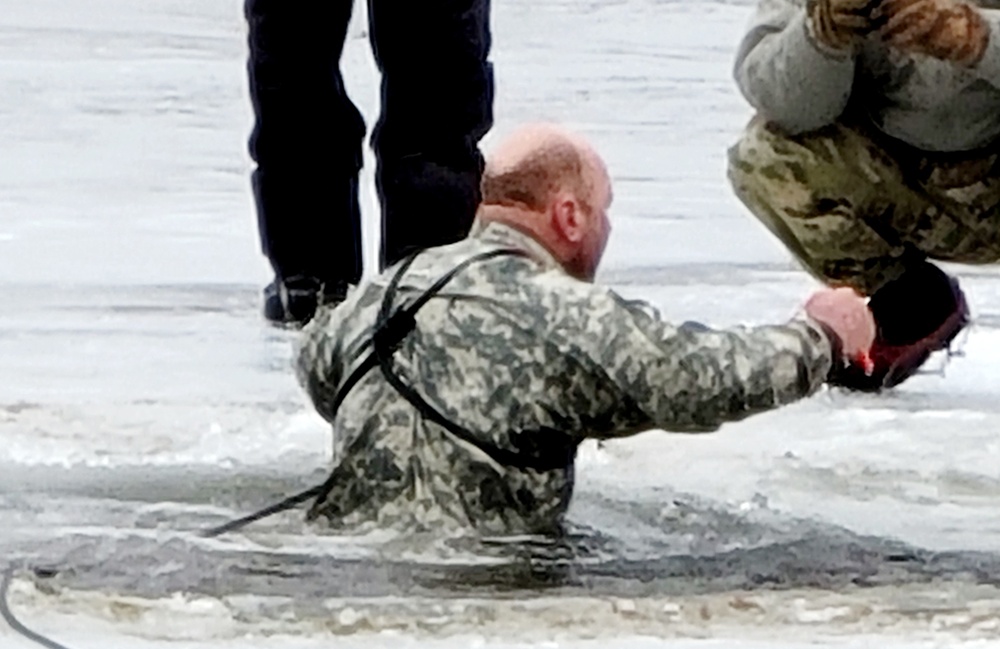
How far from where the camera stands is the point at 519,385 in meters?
0.96

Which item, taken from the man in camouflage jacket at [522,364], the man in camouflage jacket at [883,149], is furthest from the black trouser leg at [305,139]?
the man in camouflage jacket at [522,364]

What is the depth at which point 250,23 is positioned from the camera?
1405mm

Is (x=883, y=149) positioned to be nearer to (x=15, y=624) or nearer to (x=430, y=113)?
(x=430, y=113)

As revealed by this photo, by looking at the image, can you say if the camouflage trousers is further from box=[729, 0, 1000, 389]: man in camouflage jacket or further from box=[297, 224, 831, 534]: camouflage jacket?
box=[297, 224, 831, 534]: camouflage jacket

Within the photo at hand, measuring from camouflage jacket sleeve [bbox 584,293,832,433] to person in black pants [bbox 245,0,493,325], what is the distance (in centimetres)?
39

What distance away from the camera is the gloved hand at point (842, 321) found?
3.31 feet

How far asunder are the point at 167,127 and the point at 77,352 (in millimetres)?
775

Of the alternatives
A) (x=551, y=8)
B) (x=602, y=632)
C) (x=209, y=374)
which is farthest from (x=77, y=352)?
(x=551, y=8)

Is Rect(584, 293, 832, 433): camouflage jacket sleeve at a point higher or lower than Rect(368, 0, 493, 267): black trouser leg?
higher

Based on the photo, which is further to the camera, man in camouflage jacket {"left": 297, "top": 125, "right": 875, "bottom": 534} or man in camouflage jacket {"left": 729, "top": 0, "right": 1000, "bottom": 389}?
man in camouflage jacket {"left": 729, "top": 0, "right": 1000, "bottom": 389}

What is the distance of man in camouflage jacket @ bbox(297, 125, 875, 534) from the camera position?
0.96 metres

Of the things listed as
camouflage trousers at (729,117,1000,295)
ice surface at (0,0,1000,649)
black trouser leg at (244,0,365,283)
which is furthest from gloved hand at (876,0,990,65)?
black trouser leg at (244,0,365,283)

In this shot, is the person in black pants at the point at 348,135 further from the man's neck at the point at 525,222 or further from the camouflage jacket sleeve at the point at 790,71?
the man's neck at the point at 525,222

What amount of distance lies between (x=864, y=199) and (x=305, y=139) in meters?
0.40
